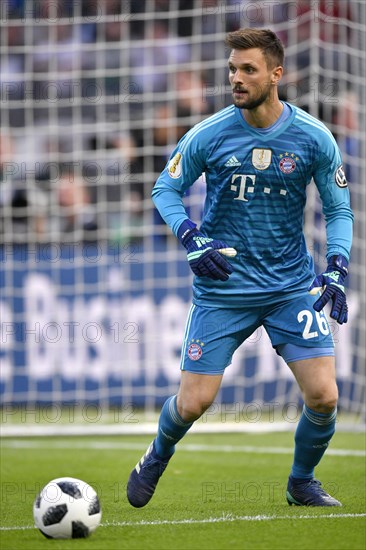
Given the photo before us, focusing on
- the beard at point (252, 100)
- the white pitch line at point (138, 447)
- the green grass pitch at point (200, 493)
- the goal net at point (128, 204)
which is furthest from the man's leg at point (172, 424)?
the goal net at point (128, 204)

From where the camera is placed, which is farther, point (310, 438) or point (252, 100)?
point (310, 438)

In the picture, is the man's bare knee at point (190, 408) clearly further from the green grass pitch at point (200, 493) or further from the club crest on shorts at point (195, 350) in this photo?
the green grass pitch at point (200, 493)

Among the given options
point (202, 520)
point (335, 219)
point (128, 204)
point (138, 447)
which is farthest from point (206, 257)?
point (128, 204)

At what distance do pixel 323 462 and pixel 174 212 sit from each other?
2.78 meters

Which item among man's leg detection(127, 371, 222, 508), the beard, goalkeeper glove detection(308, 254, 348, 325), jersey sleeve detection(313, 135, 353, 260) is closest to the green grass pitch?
man's leg detection(127, 371, 222, 508)

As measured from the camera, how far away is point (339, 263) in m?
5.49

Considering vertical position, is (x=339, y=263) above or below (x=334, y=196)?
below

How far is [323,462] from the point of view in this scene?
301 inches

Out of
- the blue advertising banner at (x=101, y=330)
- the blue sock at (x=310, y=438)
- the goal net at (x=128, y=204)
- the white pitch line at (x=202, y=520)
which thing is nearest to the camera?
the white pitch line at (x=202, y=520)

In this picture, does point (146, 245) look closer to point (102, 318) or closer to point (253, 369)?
point (102, 318)

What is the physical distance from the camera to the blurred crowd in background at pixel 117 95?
10797mm

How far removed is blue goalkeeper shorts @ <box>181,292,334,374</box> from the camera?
550 centimetres

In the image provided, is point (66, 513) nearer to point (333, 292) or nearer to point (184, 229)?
point (184, 229)

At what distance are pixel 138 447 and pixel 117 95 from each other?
14.5 ft
